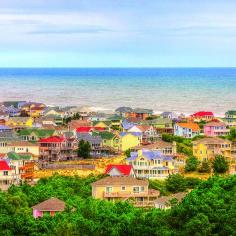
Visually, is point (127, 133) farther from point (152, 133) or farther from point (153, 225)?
point (153, 225)

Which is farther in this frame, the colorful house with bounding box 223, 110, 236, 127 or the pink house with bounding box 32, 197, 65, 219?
the colorful house with bounding box 223, 110, 236, 127

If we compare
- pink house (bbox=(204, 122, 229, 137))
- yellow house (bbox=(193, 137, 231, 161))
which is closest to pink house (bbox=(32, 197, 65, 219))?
yellow house (bbox=(193, 137, 231, 161))

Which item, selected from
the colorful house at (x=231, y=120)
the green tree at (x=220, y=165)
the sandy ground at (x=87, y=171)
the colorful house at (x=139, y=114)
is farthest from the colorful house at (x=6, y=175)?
the colorful house at (x=139, y=114)

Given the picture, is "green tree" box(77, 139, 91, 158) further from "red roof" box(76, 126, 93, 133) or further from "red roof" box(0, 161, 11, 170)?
"red roof" box(0, 161, 11, 170)

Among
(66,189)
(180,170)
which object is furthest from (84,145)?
(66,189)

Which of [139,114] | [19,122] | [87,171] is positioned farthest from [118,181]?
[139,114]

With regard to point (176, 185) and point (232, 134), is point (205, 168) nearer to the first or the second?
point (176, 185)
